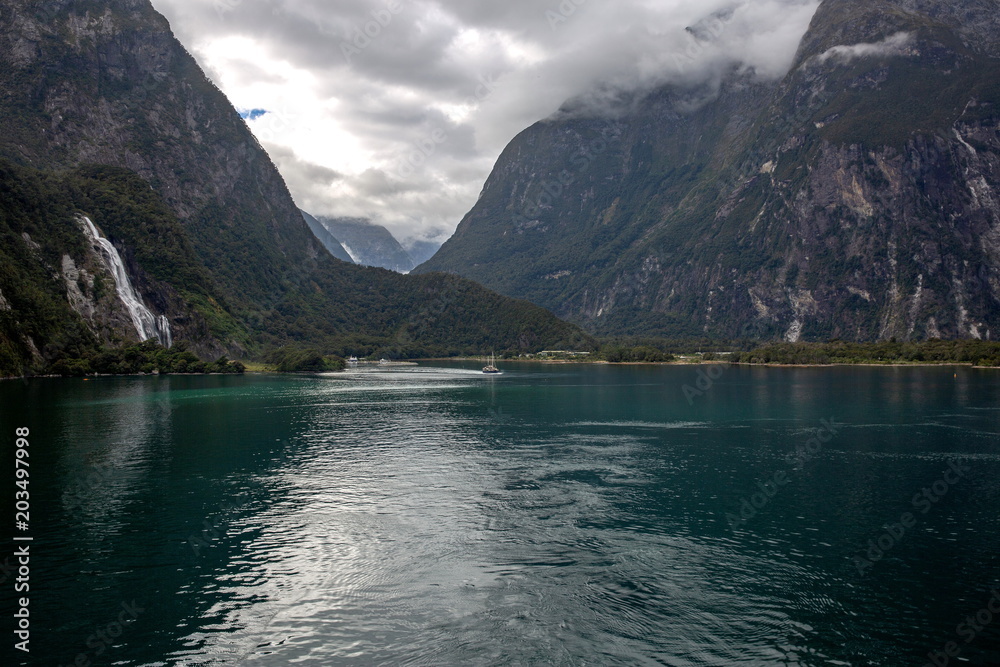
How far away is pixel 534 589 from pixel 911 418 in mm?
63796

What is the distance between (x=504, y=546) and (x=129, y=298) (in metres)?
160

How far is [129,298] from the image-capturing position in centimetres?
15512

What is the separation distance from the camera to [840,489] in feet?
122

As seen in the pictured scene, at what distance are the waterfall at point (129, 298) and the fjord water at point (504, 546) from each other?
10812cm

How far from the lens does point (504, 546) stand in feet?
88.9

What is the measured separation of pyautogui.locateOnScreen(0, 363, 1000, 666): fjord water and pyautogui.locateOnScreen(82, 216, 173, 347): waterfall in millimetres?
108118

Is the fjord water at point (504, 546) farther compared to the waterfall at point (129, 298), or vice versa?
the waterfall at point (129, 298)

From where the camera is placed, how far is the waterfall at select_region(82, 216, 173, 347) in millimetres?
152125

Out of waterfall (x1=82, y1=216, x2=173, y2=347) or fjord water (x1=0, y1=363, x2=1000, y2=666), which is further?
waterfall (x1=82, y1=216, x2=173, y2=347)

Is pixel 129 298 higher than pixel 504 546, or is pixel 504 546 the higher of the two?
pixel 129 298

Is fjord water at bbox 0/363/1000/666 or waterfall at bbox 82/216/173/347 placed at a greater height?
waterfall at bbox 82/216/173/347

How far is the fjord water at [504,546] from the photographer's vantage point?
18.9 m

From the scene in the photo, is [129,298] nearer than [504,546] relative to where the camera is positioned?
No

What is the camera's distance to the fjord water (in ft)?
61.9
